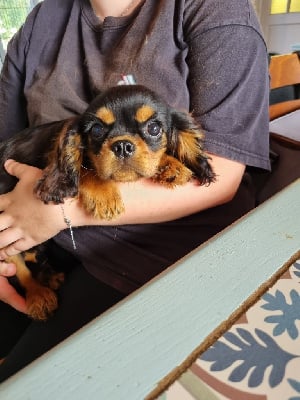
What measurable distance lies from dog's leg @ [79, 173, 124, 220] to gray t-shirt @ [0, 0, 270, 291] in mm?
91

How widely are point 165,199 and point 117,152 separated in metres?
0.14

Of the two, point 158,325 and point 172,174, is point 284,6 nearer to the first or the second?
point 172,174

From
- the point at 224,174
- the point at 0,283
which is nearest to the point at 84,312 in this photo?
the point at 0,283

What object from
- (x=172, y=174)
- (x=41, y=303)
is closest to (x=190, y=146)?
(x=172, y=174)

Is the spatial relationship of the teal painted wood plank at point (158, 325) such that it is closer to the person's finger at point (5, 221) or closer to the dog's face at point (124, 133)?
the dog's face at point (124, 133)

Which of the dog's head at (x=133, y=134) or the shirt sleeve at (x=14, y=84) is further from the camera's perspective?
the shirt sleeve at (x=14, y=84)

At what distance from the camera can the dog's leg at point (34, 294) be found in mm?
829

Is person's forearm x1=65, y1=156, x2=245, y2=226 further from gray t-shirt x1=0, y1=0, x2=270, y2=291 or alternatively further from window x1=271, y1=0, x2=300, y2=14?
window x1=271, y1=0, x2=300, y2=14

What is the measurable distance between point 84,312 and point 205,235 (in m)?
0.31

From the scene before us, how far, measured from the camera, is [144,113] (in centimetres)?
74

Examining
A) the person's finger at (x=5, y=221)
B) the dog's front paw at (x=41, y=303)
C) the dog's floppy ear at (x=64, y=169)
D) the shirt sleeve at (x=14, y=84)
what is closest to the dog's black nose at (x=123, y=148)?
the dog's floppy ear at (x=64, y=169)

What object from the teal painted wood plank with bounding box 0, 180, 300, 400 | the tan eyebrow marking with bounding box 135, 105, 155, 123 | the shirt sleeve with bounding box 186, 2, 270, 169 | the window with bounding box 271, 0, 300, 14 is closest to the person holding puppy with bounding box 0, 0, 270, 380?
the shirt sleeve with bounding box 186, 2, 270, 169

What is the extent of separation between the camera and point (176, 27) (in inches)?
32.0

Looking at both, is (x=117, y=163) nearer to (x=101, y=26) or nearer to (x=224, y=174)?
(x=224, y=174)
